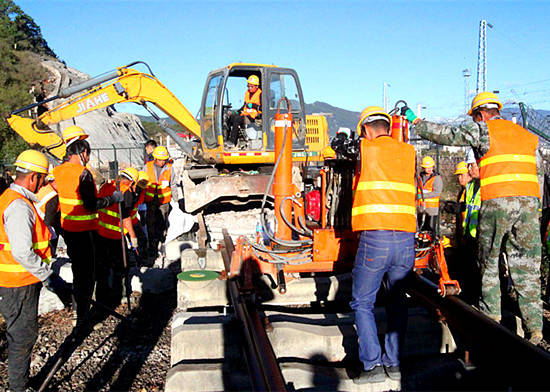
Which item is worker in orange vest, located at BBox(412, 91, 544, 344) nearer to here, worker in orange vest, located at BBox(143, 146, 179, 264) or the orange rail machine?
the orange rail machine

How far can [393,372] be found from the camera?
3439 millimetres

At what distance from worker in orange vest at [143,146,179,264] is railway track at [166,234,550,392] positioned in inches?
181

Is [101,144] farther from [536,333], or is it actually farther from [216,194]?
[536,333]

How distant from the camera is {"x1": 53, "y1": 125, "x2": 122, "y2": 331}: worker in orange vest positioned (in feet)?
16.6

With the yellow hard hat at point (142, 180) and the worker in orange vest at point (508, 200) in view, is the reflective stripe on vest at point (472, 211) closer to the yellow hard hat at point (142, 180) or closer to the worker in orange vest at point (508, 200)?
the worker in orange vest at point (508, 200)

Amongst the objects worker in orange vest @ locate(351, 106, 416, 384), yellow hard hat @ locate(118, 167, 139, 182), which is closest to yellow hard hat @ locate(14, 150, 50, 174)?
worker in orange vest @ locate(351, 106, 416, 384)

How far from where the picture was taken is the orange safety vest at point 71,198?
16.5 feet

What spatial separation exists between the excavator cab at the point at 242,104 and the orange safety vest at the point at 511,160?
14.7 ft

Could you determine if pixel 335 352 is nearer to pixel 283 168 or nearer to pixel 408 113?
pixel 283 168

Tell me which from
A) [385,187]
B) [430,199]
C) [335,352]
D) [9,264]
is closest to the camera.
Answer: [385,187]

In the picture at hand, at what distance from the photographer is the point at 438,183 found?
8070 millimetres

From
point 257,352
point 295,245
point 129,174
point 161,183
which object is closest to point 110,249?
point 129,174

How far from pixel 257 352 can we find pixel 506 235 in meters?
2.75

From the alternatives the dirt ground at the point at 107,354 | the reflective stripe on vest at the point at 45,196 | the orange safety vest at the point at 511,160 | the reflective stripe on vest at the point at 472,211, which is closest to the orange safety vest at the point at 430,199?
the reflective stripe on vest at the point at 472,211
